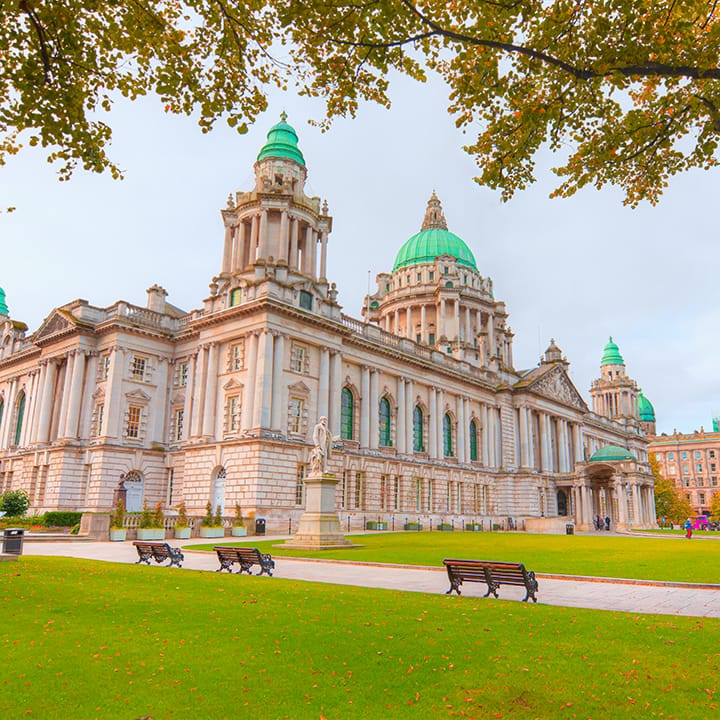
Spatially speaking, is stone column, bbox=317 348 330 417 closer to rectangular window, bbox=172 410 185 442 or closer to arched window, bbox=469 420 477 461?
rectangular window, bbox=172 410 185 442

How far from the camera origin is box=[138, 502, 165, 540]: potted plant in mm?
31131

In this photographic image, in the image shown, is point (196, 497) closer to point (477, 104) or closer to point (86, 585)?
point (86, 585)

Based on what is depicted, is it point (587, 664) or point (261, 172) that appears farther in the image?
point (261, 172)

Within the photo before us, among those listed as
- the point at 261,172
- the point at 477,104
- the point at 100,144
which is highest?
the point at 261,172

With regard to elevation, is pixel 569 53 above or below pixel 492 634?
above

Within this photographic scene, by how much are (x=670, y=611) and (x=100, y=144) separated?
14.0m

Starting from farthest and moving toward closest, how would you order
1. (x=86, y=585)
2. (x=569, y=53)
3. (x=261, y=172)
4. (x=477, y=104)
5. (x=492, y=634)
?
(x=261, y=172) → (x=86, y=585) → (x=477, y=104) → (x=569, y=53) → (x=492, y=634)

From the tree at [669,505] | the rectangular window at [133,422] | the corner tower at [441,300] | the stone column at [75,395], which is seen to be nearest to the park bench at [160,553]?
the rectangular window at [133,422]

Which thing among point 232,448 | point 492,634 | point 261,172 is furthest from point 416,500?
point 492,634

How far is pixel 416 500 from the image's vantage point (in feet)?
173

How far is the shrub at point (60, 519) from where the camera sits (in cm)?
3734

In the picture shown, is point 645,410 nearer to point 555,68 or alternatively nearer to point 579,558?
point 579,558

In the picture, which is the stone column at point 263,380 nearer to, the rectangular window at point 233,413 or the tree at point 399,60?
the rectangular window at point 233,413

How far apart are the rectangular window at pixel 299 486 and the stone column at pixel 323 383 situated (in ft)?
14.4
